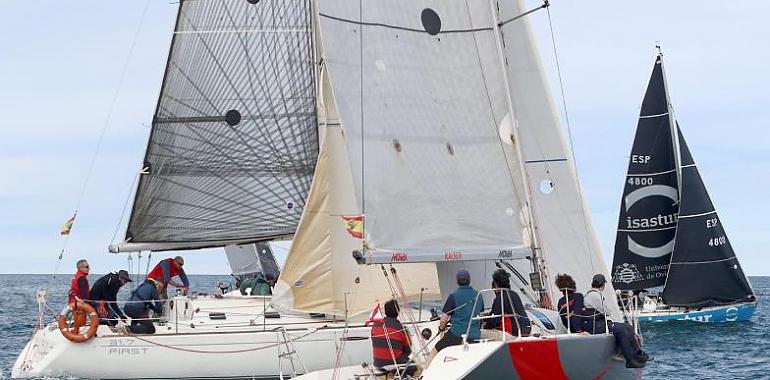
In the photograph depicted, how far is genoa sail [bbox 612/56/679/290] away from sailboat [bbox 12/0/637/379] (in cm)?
2015

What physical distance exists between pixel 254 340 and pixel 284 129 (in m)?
5.36

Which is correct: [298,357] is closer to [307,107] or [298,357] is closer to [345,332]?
[345,332]

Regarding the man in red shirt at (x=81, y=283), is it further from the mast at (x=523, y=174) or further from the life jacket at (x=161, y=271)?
the mast at (x=523, y=174)

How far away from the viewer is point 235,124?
22.1 metres

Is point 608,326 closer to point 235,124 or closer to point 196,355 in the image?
point 196,355

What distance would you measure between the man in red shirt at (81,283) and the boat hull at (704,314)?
22.8m

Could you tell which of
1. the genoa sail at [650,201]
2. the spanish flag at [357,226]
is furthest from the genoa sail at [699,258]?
the spanish flag at [357,226]

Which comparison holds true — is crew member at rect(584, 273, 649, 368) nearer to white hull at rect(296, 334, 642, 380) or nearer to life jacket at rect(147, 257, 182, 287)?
white hull at rect(296, 334, 642, 380)

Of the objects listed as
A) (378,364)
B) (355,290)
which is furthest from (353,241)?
(378,364)

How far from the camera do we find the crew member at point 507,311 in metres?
13.3

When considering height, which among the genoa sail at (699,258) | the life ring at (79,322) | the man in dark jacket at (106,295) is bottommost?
the life ring at (79,322)

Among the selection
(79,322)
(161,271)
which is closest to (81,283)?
(79,322)

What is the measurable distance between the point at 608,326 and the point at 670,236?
26.9 meters

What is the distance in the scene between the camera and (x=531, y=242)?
1578cm
